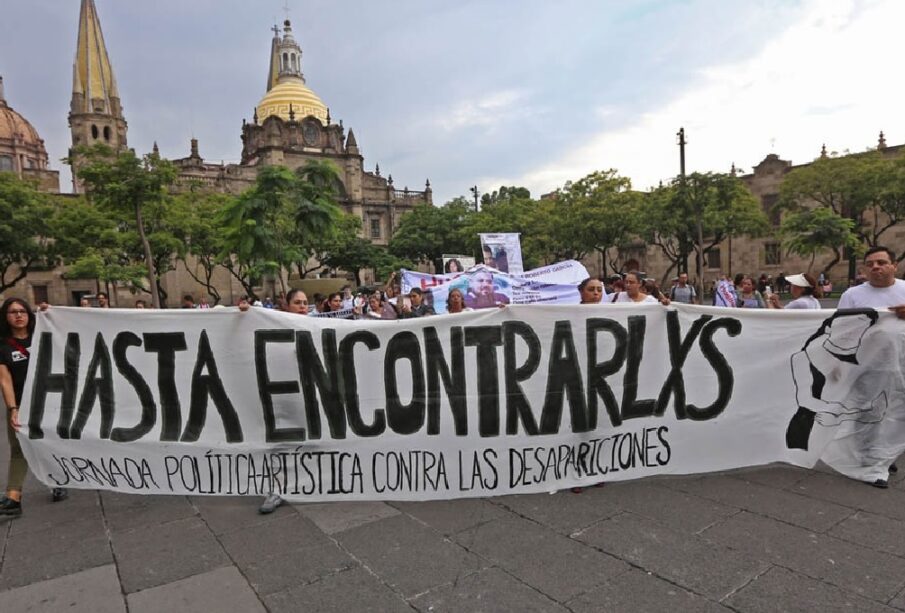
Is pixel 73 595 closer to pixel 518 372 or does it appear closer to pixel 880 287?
pixel 518 372

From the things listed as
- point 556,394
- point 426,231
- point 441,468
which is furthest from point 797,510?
point 426,231

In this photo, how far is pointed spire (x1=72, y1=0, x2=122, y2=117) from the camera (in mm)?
54562

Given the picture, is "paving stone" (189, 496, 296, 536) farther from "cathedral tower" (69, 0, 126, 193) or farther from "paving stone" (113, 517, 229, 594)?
"cathedral tower" (69, 0, 126, 193)

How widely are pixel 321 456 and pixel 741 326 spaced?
337 centimetres

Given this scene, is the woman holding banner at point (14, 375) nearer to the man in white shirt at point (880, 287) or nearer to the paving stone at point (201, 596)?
the paving stone at point (201, 596)

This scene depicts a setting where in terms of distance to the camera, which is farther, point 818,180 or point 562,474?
point 818,180

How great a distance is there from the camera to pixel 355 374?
4305 millimetres

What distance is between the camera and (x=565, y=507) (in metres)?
3.96

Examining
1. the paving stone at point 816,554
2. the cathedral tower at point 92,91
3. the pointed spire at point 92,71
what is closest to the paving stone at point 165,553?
the paving stone at point 816,554

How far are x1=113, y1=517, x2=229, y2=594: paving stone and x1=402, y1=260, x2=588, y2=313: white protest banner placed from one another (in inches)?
290

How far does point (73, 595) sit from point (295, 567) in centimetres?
116

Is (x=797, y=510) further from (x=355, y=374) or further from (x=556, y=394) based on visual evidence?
(x=355, y=374)

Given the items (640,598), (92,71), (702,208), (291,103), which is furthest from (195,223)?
(291,103)

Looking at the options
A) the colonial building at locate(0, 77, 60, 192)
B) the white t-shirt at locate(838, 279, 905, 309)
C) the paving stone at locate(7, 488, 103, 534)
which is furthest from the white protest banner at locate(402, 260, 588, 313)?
the colonial building at locate(0, 77, 60, 192)
